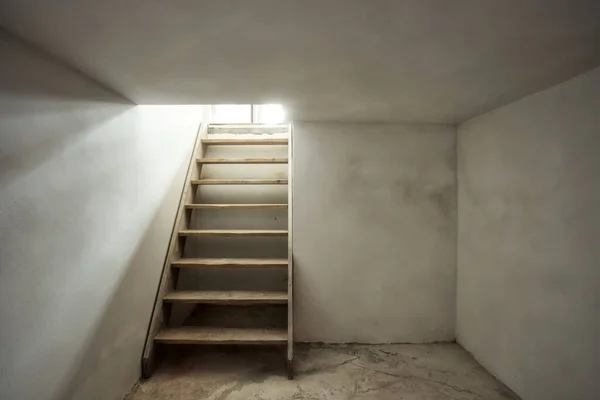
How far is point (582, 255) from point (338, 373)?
4.84ft

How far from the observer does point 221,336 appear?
2.07 metres

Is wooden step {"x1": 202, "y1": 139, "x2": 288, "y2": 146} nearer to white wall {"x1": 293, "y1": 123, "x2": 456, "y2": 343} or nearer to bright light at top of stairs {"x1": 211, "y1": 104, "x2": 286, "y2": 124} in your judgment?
white wall {"x1": 293, "y1": 123, "x2": 456, "y2": 343}

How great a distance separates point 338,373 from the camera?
2.10 meters

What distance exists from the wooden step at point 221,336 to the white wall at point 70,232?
0.58 ft

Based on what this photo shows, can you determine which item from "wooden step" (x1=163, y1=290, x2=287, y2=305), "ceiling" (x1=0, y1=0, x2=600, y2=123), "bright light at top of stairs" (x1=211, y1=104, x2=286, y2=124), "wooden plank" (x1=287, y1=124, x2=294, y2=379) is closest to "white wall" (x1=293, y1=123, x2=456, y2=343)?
"wooden plank" (x1=287, y1=124, x2=294, y2=379)

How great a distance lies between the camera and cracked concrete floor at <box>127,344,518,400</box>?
187 cm

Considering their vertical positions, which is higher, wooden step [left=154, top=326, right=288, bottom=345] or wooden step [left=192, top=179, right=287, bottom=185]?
wooden step [left=192, top=179, right=287, bottom=185]

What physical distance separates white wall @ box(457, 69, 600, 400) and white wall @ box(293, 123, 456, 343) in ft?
0.76

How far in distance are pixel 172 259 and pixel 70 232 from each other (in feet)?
3.38

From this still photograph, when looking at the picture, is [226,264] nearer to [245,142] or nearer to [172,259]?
[172,259]

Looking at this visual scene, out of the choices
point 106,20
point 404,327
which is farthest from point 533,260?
point 106,20

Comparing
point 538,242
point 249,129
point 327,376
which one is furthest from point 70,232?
point 538,242

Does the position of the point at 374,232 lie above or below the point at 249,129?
below

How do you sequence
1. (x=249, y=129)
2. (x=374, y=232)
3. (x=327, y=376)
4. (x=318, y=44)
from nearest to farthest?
(x=318, y=44) < (x=327, y=376) < (x=374, y=232) < (x=249, y=129)
